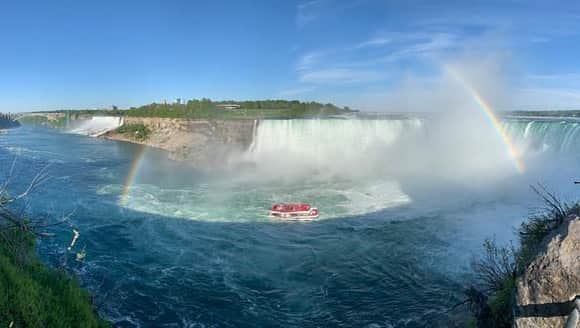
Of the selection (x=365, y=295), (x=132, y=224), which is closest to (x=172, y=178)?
(x=132, y=224)

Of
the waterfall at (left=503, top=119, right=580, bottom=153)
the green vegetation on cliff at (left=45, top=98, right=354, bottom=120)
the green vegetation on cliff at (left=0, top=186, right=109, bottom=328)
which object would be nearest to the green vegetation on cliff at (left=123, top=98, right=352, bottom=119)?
the green vegetation on cliff at (left=45, top=98, right=354, bottom=120)

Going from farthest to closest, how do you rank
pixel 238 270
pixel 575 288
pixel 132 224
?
1. pixel 132 224
2. pixel 238 270
3. pixel 575 288

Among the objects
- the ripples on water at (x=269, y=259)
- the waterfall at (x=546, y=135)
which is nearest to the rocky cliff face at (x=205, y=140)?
the ripples on water at (x=269, y=259)

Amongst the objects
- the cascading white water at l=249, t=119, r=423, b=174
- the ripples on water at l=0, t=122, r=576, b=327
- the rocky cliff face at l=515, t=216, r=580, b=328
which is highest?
the cascading white water at l=249, t=119, r=423, b=174

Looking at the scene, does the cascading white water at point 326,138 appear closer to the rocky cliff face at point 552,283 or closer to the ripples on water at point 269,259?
the ripples on water at point 269,259

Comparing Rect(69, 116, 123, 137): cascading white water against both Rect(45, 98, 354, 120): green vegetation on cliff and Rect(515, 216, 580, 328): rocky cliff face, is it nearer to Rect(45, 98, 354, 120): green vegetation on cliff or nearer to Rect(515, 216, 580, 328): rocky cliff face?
Rect(45, 98, 354, 120): green vegetation on cliff

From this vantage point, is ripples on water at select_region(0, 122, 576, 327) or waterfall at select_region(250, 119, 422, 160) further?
waterfall at select_region(250, 119, 422, 160)

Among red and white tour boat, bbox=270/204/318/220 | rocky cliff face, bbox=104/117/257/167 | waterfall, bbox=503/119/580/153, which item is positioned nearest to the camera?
red and white tour boat, bbox=270/204/318/220

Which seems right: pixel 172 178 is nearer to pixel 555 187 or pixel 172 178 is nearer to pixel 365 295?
pixel 365 295
